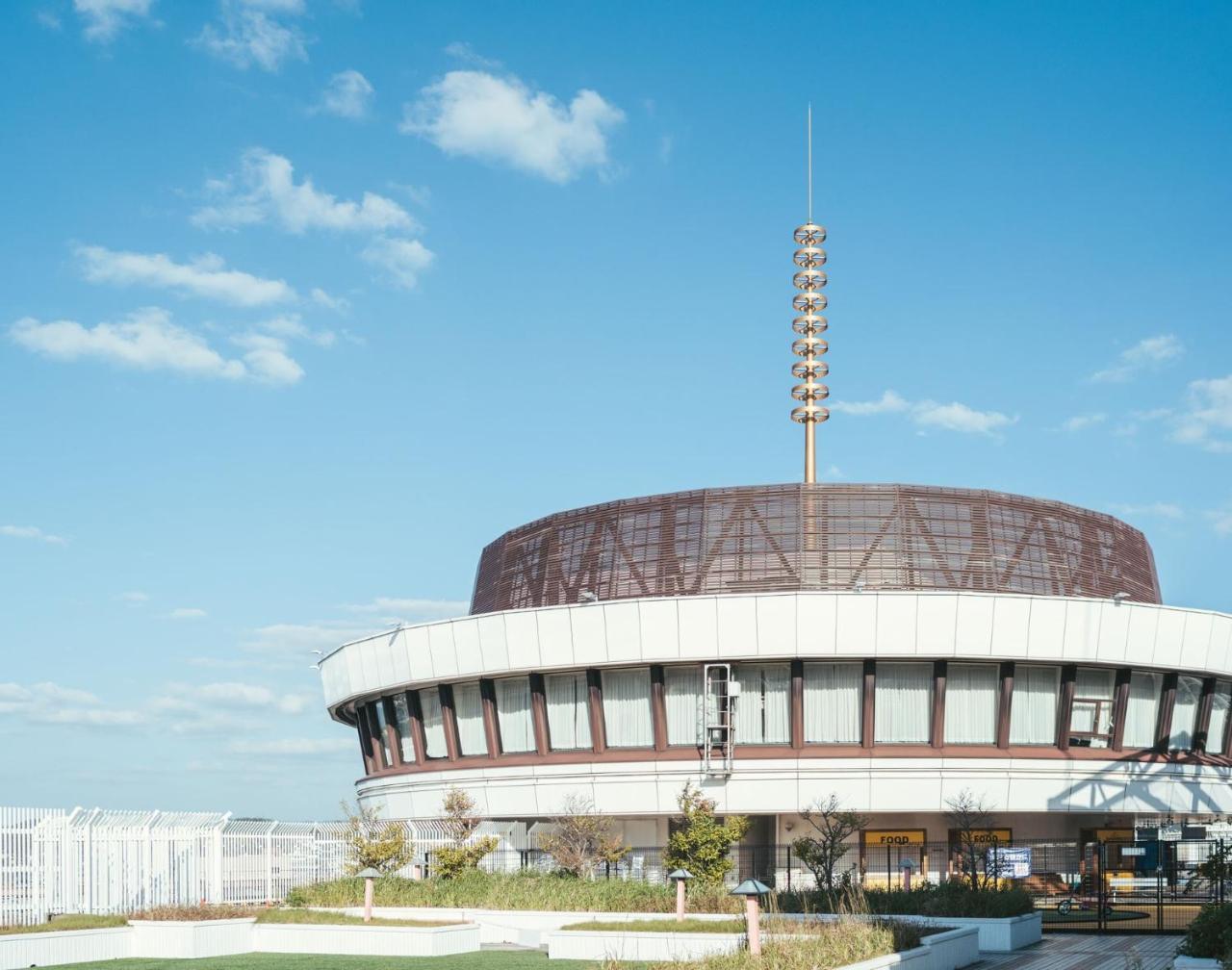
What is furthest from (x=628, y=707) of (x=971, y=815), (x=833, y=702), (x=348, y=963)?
(x=348, y=963)

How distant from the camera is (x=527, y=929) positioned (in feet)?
116

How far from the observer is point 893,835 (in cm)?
5056

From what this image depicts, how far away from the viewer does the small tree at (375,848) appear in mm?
40531

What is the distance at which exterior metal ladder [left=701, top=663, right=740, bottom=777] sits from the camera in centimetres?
4622

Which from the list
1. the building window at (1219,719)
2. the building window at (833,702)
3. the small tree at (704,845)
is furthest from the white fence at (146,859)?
the building window at (1219,719)

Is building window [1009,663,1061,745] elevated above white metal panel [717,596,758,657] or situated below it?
below

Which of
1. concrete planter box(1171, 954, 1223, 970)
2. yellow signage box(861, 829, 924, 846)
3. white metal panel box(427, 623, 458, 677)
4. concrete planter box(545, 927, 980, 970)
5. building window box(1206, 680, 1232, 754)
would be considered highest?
white metal panel box(427, 623, 458, 677)

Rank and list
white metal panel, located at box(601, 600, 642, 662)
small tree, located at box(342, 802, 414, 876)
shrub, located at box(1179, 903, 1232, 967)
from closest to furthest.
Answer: shrub, located at box(1179, 903, 1232, 967) < small tree, located at box(342, 802, 414, 876) < white metal panel, located at box(601, 600, 642, 662)

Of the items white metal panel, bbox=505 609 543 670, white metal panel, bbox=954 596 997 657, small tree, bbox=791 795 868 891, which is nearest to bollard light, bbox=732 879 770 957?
small tree, bbox=791 795 868 891

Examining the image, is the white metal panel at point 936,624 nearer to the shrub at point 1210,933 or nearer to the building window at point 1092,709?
the building window at point 1092,709

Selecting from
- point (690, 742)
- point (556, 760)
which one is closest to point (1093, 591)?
point (690, 742)

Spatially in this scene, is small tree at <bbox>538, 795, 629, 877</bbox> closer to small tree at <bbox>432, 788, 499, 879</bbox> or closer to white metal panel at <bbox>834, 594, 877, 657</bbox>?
small tree at <bbox>432, 788, 499, 879</bbox>

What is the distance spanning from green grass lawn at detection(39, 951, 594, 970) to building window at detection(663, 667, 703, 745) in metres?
17.6

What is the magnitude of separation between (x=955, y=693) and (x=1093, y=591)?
8.00m
